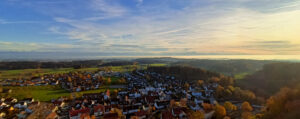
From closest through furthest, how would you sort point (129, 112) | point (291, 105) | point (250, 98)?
point (291, 105) < point (129, 112) < point (250, 98)

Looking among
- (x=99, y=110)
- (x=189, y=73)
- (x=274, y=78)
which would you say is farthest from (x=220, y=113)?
(x=189, y=73)

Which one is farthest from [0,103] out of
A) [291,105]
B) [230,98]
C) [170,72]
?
[170,72]

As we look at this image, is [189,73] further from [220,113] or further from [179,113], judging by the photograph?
[220,113]

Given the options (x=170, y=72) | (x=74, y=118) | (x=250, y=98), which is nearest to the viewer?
(x=74, y=118)

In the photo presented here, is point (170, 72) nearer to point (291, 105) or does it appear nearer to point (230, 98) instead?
point (230, 98)

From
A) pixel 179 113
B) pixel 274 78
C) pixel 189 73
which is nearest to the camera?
pixel 179 113

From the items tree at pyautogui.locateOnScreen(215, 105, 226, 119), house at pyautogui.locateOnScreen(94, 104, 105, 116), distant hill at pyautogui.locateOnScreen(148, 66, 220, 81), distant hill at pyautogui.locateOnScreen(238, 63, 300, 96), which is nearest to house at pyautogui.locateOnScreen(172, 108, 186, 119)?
tree at pyautogui.locateOnScreen(215, 105, 226, 119)

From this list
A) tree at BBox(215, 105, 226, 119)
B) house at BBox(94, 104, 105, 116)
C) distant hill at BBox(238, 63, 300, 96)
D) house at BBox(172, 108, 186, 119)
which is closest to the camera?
tree at BBox(215, 105, 226, 119)

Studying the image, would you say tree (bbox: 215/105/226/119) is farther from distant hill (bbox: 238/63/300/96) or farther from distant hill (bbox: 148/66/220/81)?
distant hill (bbox: 148/66/220/81)

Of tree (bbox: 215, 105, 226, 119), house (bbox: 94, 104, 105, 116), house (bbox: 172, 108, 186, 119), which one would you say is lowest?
house (bbox: 94, 104, 105, 116)
